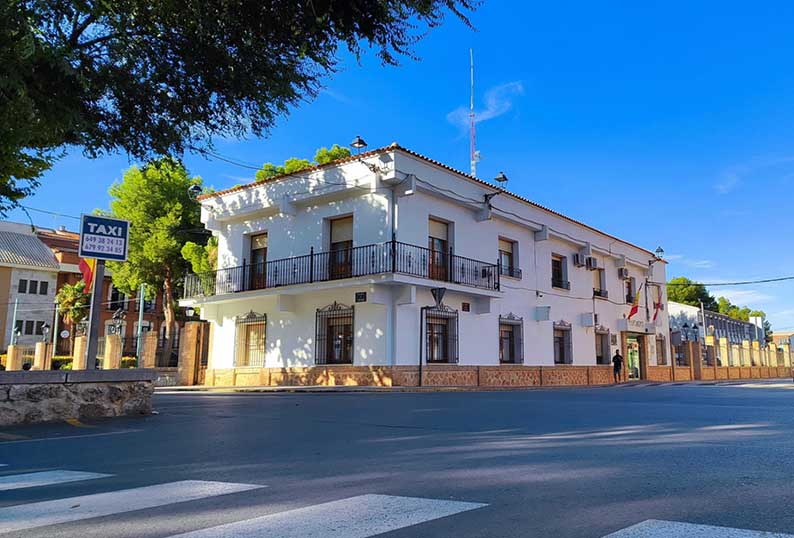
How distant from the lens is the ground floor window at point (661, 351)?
3697 centimetres

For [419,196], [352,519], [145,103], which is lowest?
[352,519]

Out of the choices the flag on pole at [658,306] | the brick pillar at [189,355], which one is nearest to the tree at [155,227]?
the brick pillar at [189,355]

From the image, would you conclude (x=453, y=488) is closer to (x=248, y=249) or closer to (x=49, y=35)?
(x=49, y=35)

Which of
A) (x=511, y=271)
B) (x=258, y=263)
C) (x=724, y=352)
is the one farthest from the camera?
(x=724, y=352)

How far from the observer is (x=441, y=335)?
2259 cm

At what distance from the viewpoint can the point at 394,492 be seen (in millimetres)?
4238

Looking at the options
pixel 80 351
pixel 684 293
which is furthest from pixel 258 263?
pixel 684 293

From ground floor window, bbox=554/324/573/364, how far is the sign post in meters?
21.9

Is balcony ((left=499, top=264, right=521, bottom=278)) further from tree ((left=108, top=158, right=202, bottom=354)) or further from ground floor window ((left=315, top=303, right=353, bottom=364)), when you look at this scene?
tree ((left=108, top=158, right=202, bottom=354))

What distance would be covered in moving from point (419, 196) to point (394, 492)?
18.2m

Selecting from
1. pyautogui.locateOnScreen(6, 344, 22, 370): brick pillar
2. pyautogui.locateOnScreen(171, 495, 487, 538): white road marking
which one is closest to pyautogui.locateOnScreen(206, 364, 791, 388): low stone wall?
pyautogui.locateOnScreen(6, 344, 22, 370): brick pillar

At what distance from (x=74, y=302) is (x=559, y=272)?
33137 millimetres

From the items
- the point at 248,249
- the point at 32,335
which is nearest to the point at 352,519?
the point at 248,249

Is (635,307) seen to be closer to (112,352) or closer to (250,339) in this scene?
(250,339)
